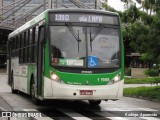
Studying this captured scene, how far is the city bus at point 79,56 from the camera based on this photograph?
43.6 feet

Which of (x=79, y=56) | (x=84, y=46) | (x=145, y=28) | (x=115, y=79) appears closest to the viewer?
(x=79, y=56)

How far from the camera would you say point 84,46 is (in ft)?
44.4

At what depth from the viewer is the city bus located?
13289 millimetres

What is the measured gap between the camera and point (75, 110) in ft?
46.9

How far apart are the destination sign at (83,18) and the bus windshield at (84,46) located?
195 mm

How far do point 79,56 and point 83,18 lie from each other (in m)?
1.30

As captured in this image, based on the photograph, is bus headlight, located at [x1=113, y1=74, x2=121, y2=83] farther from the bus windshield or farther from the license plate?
the license plate

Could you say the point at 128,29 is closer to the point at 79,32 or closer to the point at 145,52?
the point at 145,52

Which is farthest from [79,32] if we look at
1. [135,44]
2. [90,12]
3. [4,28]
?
[4,28]

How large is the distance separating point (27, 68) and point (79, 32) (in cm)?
382

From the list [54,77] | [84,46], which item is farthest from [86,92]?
[84,46]

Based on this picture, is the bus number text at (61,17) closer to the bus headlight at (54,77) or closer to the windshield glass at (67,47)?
the windshield glass at (67,47)

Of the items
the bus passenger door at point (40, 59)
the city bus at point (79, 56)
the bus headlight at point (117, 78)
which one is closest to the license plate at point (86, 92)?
the city bus at point (79, 56)

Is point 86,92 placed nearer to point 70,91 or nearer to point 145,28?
point 70,91
